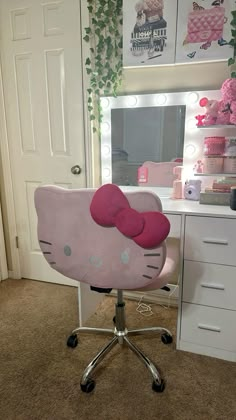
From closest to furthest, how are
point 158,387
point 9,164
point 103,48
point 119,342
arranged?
point 158,387, point 119,342, point 103,48, point 9,164

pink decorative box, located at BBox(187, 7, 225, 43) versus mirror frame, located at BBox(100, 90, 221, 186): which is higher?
pink decorative box, located at BBox(187, 7, 225, 43)

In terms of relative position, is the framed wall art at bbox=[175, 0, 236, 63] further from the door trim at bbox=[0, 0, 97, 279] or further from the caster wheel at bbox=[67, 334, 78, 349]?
the caster wheel at bbox=[67, 334, 78, 349]

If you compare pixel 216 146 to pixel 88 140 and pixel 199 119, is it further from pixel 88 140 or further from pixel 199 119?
pixel 88 140

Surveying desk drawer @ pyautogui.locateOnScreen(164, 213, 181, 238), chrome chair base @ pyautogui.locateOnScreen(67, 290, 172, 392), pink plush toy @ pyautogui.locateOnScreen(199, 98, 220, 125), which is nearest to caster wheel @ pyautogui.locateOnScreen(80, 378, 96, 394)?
chrome chair base @ pyautogui.locateOnScreen(67, 290, 172, 392)

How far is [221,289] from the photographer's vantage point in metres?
1.43

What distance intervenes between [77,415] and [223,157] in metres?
1.44

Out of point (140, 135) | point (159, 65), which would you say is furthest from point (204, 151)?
point (159, 65)

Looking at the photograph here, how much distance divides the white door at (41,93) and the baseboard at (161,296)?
0.55 m

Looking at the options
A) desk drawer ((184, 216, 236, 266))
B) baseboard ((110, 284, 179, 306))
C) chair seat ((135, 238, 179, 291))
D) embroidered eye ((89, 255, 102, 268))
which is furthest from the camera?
baseboard ((110, 284, 179, 306))

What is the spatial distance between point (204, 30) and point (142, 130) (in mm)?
633

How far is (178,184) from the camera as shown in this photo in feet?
5.70

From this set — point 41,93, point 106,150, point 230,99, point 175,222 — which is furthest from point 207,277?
point 41,93

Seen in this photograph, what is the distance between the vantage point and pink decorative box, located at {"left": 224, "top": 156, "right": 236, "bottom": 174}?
61.8 inches

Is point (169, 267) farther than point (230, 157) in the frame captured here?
No
